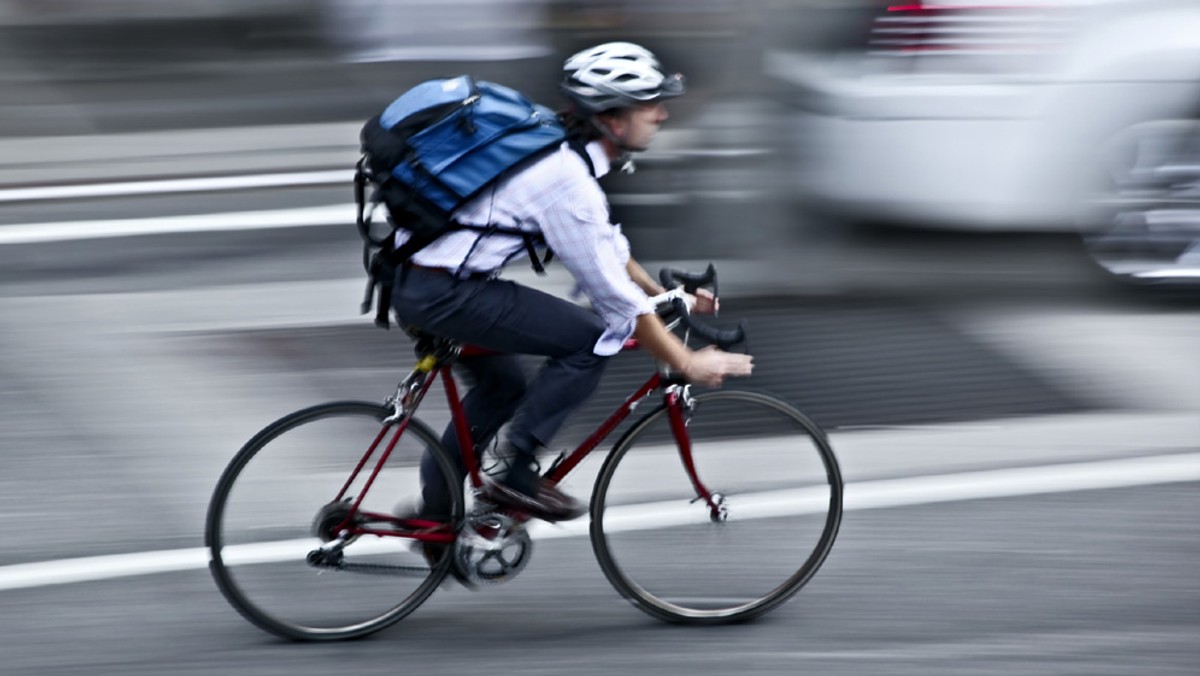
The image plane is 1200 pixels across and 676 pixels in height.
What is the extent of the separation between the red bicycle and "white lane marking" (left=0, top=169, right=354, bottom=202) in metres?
5.15

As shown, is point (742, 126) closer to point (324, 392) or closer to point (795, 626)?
point (324, 392)

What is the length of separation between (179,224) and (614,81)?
5.03m

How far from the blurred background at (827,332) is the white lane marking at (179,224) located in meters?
0.03

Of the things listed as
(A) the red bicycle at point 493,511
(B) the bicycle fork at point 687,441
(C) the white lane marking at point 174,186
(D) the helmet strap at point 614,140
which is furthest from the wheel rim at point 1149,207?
Answer: (C) the white lane marking at point 174,186

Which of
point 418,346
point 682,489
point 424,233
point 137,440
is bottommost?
point 137,440

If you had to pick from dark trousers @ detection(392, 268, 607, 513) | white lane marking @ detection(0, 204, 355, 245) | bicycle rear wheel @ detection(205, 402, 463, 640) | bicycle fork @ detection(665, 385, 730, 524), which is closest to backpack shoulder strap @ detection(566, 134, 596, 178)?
dark trousers @ detection(392, 268, 607, 513)

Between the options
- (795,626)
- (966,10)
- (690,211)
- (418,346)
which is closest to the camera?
(418,346)

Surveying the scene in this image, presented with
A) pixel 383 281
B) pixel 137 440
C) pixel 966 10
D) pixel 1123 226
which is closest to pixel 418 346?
pixel 383 281

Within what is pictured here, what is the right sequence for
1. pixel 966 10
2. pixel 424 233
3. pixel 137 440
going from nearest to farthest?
pixel 424 233 < pixel 137 440 < pixel 966 10

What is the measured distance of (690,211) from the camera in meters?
7.05

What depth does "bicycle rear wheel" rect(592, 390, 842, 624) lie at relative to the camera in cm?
431

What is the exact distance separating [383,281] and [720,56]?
3.01m

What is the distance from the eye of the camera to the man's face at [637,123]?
12.9ft

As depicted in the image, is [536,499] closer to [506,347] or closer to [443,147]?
[506,347]
